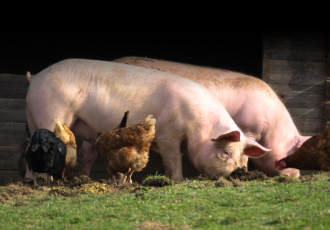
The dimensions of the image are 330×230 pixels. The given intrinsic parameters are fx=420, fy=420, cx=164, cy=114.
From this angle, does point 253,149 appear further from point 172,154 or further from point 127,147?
point 127,147

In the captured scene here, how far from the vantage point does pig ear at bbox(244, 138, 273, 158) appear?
5246 mm

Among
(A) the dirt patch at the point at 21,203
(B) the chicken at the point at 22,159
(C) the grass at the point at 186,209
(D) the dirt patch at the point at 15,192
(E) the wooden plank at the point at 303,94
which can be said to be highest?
(E) the wooden plank at the point at 303,94

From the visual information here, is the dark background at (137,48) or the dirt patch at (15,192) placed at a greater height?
the dark background at (137,48)

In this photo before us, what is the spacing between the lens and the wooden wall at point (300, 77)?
6.78m

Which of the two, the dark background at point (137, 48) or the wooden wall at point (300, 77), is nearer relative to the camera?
the wooden wall at point (300, 77)

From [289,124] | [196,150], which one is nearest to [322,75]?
[289,124]

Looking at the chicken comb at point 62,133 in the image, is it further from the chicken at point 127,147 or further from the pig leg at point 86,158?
the pig leg at point 86,158

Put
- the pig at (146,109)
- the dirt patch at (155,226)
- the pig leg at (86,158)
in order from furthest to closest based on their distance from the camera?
the pig leg at (86,158)
the pig at (146,109)
the dirt patch at (155,226)

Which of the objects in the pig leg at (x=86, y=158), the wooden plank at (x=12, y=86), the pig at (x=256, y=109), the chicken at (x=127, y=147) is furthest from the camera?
the wooden plank at (x=12, y=86)

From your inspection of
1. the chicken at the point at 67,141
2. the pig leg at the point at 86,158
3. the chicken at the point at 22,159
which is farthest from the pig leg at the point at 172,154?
the chicken at the point at 22,159

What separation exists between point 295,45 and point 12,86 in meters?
4.67

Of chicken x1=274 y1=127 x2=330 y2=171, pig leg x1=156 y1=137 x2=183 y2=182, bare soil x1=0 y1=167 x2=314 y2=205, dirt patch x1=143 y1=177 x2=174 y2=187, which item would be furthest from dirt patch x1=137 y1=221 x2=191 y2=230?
chicken x1=274 y1=127 x2=330 y2=171

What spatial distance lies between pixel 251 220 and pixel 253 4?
5227mm

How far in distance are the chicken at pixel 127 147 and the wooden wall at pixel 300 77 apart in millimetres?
2976
